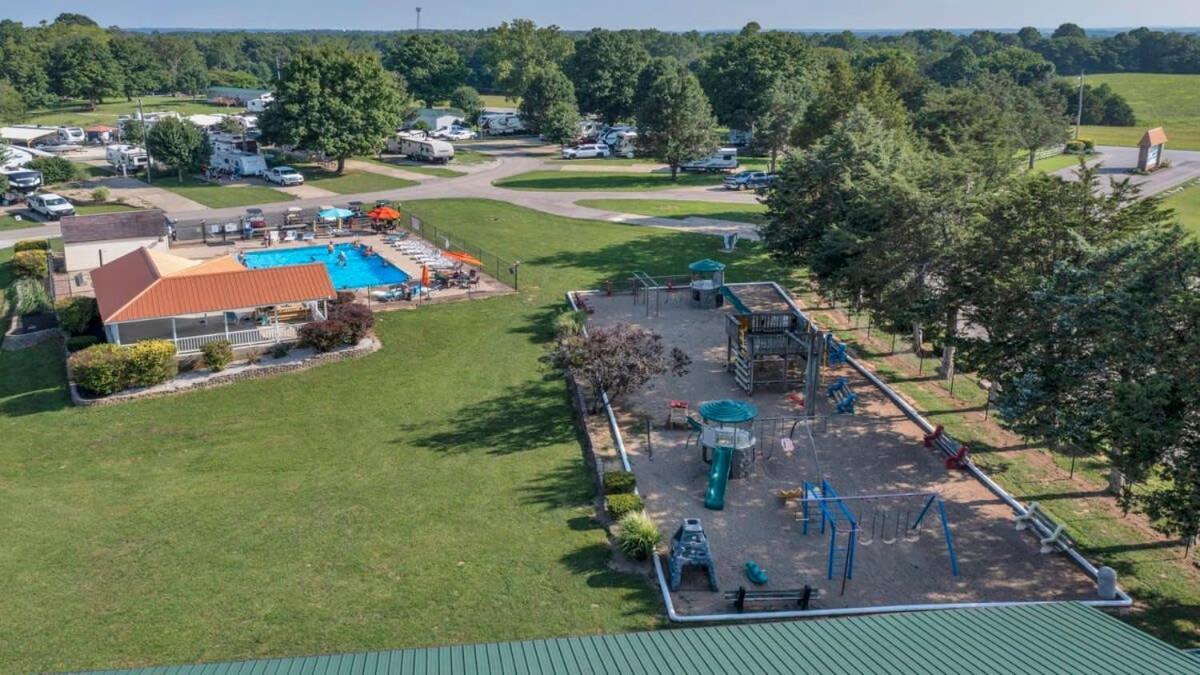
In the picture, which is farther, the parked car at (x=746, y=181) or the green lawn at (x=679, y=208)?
the parked car at (x=746, y=181)

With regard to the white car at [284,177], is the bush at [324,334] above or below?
below

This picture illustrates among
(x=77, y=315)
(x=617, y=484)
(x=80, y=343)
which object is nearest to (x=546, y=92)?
(x=77, y=315)

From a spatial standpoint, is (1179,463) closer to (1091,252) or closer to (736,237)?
(1091,252)

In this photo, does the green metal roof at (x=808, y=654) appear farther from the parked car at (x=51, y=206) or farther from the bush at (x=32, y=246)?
the parked car at (x=51, y=206)

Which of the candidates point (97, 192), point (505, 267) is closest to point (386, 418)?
point (505, 267)

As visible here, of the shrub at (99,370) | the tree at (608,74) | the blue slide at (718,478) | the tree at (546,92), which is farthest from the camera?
the tree at (608,74)

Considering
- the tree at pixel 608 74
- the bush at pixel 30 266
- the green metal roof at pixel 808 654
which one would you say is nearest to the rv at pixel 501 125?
the tree at pixel 608 74

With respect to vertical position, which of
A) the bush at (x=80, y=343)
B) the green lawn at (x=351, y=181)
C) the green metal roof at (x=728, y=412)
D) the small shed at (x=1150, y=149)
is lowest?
the bush at (x=80, y=343)
